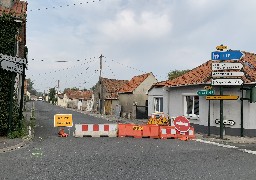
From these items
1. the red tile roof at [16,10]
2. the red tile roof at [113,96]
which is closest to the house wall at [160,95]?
the red tile roof at [16,10]

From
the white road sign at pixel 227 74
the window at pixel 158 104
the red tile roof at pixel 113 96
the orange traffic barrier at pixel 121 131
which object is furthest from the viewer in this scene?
the red tile roof at pixel 113 96

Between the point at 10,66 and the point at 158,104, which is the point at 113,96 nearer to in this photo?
the point at 158,104

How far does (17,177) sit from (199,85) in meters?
14.0

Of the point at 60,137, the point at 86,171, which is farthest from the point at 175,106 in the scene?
the point at 86,171

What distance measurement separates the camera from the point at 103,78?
48438 mm

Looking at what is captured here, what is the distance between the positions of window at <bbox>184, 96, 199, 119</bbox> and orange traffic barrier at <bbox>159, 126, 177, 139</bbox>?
3871mm

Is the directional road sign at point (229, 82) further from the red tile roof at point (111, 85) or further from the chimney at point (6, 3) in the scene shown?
the red tile roof at point (111, 85)

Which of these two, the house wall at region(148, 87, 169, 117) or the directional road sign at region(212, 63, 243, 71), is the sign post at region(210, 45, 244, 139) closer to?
the directional road sign at region(212, 63, 243, 71)

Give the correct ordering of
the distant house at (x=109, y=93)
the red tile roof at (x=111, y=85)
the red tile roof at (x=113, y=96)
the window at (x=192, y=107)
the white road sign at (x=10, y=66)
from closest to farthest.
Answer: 1. the white road sign at (x=10, y=66)
2. the window at (x=192, y=107)
3. the distant house at (x=109, y=93)
4. the red tile roof at (x=113, y=96)
5. the red tile roof at (x=111, y=85)

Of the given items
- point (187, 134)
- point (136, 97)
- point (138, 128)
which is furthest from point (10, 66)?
point (136, 97)

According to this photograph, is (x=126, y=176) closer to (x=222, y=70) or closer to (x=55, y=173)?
(x=55, y=173)

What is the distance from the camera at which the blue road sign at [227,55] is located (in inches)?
601

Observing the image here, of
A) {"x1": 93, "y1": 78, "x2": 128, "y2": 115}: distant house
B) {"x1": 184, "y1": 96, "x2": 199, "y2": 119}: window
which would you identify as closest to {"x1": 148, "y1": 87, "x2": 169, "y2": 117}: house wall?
{"x1": 184, "y1": 96, "x2": 199, "y2": 119}: window

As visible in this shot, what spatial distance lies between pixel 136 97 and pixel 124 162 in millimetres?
26220
